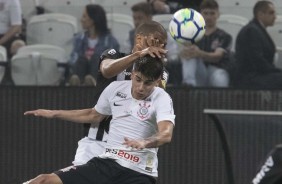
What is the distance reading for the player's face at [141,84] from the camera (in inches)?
289

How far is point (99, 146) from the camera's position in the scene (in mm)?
8148

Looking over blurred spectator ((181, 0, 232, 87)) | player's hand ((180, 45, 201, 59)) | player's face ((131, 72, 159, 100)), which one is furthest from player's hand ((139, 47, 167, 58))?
player's hand ((180, 45, 201, 59))

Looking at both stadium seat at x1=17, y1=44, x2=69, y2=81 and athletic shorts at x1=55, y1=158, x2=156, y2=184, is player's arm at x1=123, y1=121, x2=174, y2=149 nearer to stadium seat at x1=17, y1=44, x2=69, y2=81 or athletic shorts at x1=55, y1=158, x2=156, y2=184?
athletic shorts at x1=55, y1=158, x2=156, y2=184

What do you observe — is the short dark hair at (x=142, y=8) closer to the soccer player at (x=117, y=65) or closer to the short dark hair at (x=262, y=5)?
the short dark hair at (x=262, y=5)

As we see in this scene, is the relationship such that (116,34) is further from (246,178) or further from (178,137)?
(246,178)

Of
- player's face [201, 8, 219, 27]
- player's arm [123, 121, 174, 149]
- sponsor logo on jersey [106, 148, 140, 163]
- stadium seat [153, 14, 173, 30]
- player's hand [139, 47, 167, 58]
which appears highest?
player's hand [139, 47, 167, 58]

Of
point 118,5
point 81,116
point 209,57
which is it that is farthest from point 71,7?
point 81,116

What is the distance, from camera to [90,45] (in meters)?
11.2

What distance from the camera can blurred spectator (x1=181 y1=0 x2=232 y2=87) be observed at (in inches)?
428

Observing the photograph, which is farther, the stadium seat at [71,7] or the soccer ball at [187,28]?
the stadium seat at [71,7]

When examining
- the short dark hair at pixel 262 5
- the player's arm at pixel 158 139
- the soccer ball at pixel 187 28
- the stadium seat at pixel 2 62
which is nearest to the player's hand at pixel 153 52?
the player's arm at pixel 158 139

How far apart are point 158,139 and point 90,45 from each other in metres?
4.29

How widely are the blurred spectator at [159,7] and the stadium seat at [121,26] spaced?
35 cm

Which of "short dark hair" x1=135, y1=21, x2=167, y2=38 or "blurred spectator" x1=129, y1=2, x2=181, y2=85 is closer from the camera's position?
"short dark hair" x1=135, y1=21, x2=167, y2=38
